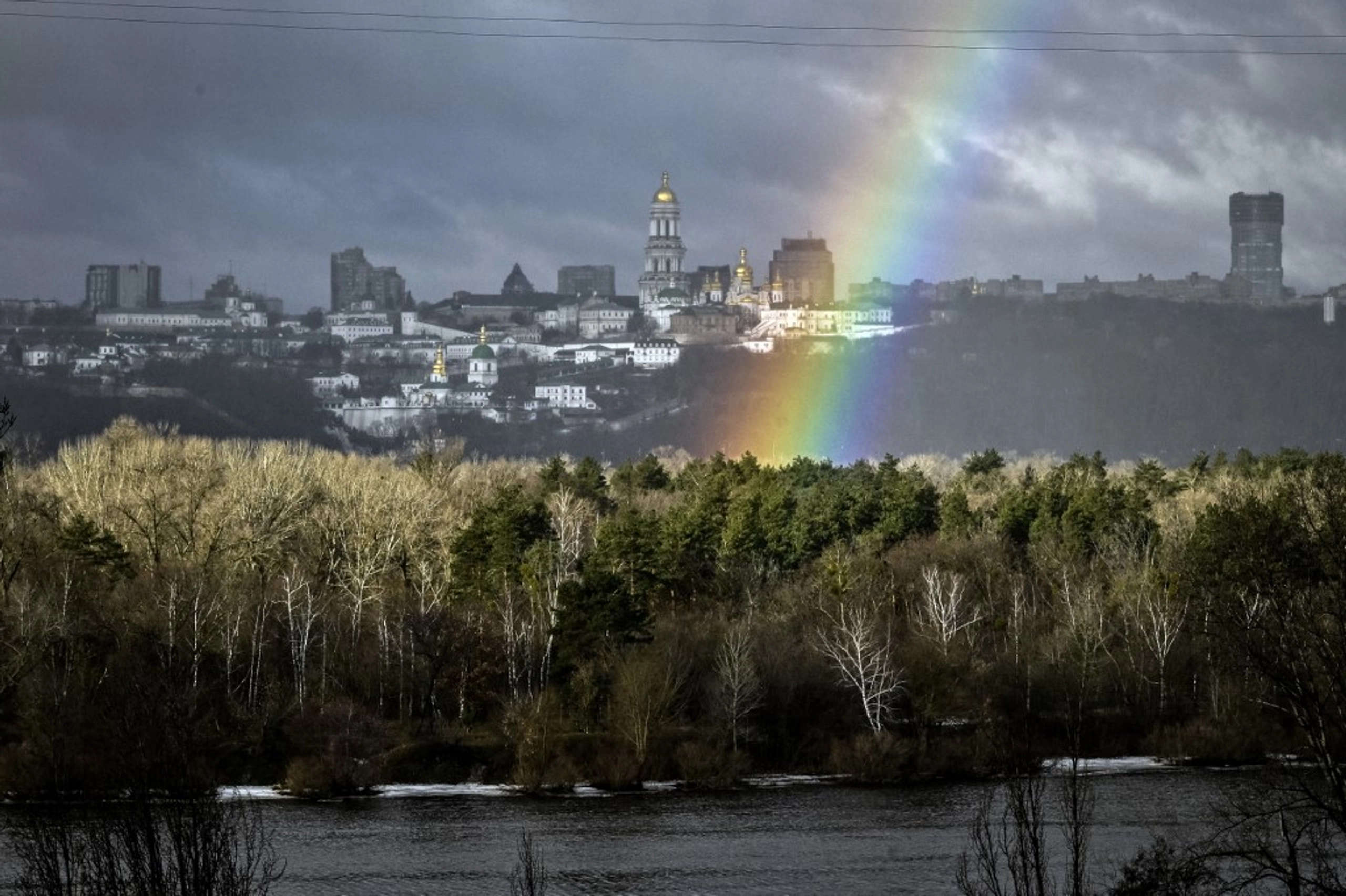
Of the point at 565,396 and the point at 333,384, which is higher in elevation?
the point at 333,384

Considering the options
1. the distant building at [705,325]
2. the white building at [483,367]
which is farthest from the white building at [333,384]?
the distant building at [705,325]

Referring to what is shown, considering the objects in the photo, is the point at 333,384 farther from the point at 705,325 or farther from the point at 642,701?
the point at 642,701

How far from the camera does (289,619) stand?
131 ft

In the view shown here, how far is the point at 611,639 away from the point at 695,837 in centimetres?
773

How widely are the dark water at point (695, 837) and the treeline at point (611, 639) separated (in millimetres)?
1455

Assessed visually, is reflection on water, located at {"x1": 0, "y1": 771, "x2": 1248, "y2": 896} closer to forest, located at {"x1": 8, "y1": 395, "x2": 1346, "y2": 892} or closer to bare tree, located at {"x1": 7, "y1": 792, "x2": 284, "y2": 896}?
forest, located at {"x1": 8, "y1": 395, "x2": 1346, "y2": 892}

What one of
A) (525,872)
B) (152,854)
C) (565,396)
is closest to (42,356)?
(565,396)

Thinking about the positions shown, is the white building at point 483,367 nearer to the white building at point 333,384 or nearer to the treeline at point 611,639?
the white building at point 333,384

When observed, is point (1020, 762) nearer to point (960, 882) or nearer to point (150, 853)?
point (960, 882)

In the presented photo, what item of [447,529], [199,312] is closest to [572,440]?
[199,312]

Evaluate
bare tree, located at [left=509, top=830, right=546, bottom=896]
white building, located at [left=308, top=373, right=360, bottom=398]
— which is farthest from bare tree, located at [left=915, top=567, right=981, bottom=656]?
white building, located at [left=308, top=373, right=360, bottom=398]

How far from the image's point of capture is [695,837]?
3136 cm

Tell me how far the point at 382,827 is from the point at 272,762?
4621 mm

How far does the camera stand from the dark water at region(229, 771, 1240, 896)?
28078 mm
